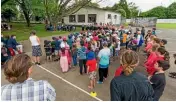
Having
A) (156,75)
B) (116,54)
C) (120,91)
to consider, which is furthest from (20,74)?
(116,54)

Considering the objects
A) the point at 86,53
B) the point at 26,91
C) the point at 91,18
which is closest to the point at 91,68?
the point at 86,53

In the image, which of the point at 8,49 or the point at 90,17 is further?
the point at 90,17

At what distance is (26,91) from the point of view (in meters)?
2.11

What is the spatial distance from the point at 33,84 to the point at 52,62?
764 cm

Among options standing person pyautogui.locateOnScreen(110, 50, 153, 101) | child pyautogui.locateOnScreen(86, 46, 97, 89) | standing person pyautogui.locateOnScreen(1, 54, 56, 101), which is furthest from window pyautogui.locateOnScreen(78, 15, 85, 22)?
standing person pyautogui.locateOnScreen(1, 54, 56, 101)

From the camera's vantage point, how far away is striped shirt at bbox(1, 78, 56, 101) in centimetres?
208

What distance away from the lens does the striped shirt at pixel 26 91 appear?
2.08 m

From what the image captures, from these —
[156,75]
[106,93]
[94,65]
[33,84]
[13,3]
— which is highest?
[13,3]

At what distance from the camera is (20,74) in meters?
2.06

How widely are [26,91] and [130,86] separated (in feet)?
4.52

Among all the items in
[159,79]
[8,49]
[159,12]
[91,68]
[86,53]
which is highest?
[159,12]

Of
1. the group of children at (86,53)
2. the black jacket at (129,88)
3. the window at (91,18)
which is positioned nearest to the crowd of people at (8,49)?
the group of children at (86,53)

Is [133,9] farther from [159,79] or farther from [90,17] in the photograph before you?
[159,79]

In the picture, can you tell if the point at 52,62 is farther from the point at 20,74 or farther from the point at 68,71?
the point at 20,74
